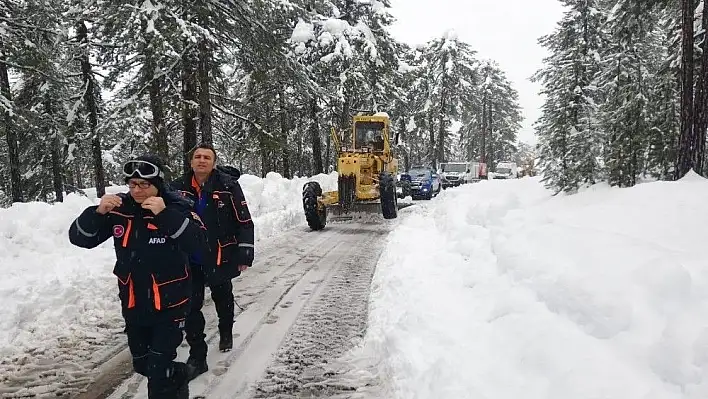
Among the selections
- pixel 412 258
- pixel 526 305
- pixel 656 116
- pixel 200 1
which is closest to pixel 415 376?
pixel 526 305

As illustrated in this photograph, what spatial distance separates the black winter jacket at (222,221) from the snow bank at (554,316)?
5.24 feet


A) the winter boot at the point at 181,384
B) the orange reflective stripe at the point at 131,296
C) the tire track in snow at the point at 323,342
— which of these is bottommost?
the tire track in snow at the point at 323,342

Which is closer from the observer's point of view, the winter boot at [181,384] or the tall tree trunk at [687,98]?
the winter boot at [181,384]

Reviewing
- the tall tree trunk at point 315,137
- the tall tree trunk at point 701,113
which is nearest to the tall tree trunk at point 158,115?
the tall tree trunk at point 701,113

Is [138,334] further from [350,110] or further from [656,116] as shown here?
[350,110]

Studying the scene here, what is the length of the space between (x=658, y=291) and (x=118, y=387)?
4390mm

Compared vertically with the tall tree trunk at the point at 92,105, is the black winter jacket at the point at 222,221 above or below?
below

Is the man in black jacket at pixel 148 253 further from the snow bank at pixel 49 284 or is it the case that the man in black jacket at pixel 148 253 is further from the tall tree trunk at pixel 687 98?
the tall tree trunk at pixel 687 98

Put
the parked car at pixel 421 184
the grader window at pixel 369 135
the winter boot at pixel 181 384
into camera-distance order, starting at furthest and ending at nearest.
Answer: the parked car at pixel 421 184
the grader window at pixel 369 135
the winter boot at pixel 181 384

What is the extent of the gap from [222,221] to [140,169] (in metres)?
1.64

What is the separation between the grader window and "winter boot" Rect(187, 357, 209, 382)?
1309 centimetres

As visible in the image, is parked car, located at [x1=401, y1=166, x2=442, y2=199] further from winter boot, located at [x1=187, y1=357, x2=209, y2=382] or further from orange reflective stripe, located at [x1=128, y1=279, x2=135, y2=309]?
orange reflective stripe, located at [x1=128, y1=279, x2=135, y2=309]

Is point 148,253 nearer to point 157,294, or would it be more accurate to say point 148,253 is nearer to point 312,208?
point 157,294

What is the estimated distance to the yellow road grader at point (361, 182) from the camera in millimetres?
13751
